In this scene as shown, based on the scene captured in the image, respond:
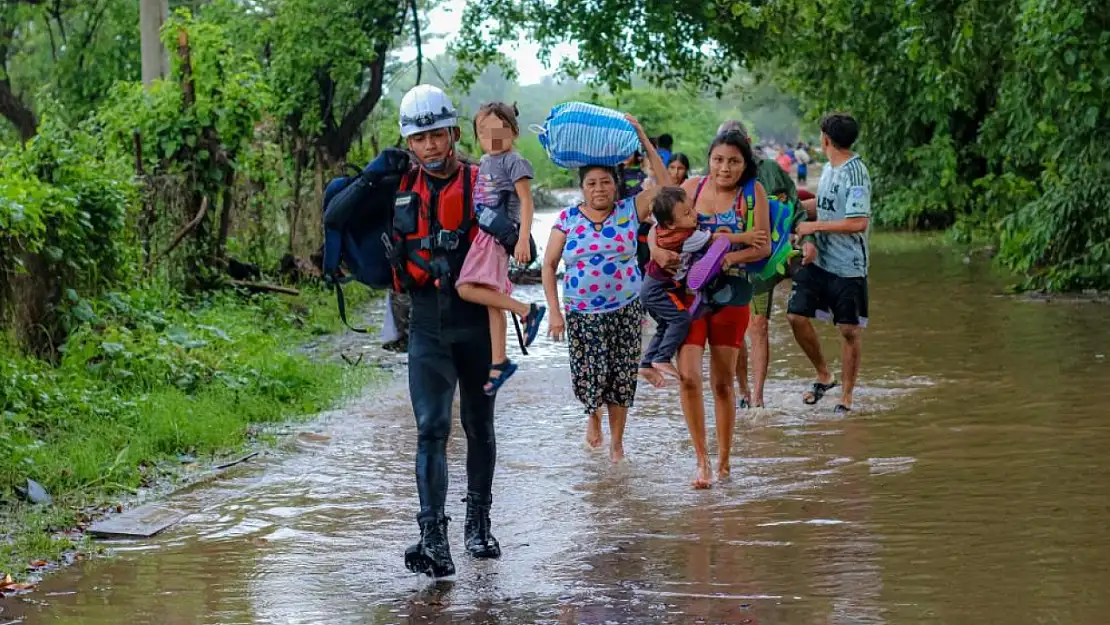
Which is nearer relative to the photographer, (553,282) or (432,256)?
(432,256)

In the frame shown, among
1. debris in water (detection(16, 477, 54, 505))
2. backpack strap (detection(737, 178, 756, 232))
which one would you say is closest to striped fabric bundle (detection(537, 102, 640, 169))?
backpack strap (detection(737, 178, 756, 232))

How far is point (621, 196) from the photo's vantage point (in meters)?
15.2

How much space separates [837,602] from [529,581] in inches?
50.2

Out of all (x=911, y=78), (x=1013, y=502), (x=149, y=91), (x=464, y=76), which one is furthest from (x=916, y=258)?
(x=1013, y=502)

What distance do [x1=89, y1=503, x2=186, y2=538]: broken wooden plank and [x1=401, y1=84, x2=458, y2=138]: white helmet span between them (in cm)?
236

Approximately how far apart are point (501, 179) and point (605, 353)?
1988mm

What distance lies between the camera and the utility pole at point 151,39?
16766 millimetres

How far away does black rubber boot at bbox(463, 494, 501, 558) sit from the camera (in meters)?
6.52

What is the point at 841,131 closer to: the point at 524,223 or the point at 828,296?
the point at 828,296

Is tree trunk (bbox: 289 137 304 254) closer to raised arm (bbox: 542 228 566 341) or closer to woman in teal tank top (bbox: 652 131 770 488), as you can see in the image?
raised arm (bbox: 542 228 566 341)

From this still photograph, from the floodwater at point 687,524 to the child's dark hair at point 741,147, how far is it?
5.21 ft

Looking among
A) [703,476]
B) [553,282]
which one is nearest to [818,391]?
[703,476]

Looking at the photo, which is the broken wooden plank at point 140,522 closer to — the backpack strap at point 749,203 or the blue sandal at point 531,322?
the blue sandal at point 531,322

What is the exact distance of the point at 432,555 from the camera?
612 centimetres
